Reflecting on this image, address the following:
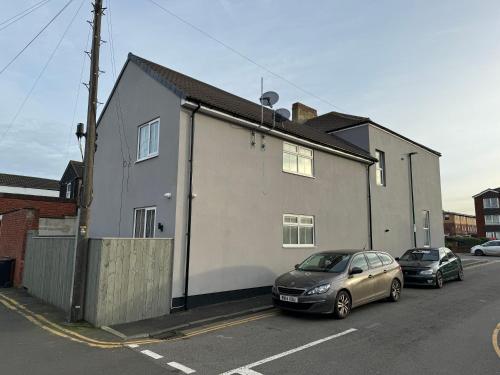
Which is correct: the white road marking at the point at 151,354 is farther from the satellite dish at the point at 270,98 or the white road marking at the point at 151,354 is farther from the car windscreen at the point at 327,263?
the satellite dish at the point at 270,98

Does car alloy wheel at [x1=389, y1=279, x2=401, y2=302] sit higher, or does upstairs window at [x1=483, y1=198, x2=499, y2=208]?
upstairs window at [x1=483, y1=198, x2=499, y2=208]

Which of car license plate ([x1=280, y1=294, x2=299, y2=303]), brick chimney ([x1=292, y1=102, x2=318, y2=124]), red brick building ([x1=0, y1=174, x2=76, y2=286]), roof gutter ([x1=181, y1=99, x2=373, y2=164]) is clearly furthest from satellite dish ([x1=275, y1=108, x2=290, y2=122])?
red brick building ([x1=0, y1=174, x2=76, y2=286])

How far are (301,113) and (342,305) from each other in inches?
694

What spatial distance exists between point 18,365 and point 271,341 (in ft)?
13.2

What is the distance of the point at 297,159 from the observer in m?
13.7

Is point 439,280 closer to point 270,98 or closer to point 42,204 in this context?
point 270,98

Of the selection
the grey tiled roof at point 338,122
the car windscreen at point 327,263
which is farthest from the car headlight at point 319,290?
the grey tiled roof at point 338,122

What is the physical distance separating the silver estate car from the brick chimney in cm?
1471

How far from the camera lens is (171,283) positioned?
9.12 metres

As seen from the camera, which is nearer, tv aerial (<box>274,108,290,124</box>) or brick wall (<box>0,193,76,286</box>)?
brick wall (<box>0,193,76,286</box>)

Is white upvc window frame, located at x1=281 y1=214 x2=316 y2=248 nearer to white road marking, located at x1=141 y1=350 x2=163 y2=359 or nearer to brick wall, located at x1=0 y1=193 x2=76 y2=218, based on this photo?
white road marking, located at x1=141 y1=350 x2=163 y2=359

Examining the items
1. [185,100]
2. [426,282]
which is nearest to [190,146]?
[185,100]

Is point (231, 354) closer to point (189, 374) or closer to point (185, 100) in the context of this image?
point (189, 374)

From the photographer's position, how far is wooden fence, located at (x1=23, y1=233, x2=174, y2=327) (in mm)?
7859
